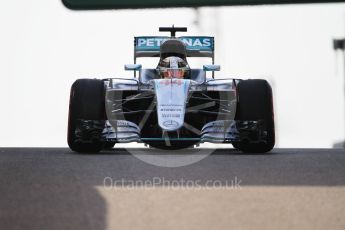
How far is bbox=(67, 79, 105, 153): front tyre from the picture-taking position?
40.6 ft

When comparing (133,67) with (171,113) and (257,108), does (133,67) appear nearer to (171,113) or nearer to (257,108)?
(171,113)

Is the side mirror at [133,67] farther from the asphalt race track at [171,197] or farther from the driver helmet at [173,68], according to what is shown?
the asphalt race track at [171,197]

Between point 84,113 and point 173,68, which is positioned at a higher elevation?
point 173,68

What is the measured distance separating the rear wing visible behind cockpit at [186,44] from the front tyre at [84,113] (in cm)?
265

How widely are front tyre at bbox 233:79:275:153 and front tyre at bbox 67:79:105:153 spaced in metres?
1.89

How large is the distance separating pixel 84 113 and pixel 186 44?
3.43 meters

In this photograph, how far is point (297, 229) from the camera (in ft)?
18.5

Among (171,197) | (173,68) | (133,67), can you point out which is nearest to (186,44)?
(173,68)

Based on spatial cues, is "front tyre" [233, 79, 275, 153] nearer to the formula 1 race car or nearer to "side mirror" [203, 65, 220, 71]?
the formula 1 race car

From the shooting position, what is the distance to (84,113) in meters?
12.6

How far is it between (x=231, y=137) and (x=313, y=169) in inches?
129

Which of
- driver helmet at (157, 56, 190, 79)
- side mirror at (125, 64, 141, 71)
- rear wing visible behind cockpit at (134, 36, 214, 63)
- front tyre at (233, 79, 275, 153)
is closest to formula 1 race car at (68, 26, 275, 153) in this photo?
front tyre at (233, 79, 275, 153)


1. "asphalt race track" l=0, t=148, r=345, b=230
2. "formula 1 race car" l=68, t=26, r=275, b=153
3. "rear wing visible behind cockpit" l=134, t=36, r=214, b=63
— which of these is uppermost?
"rear wing visible behind cockpit" l=134, t=36, r=214, b=63

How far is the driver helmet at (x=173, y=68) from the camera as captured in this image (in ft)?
46.8
